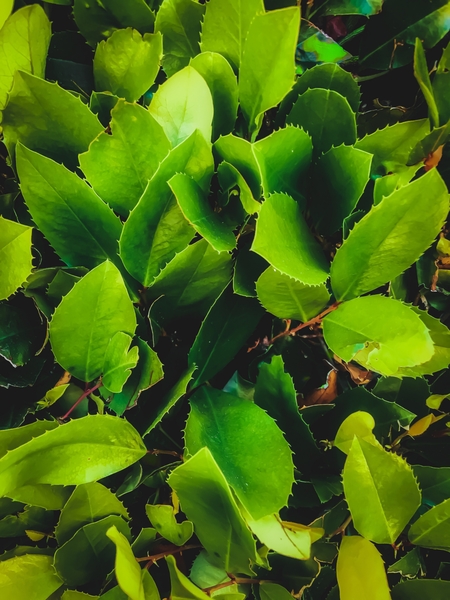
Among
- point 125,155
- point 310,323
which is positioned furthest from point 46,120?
point 310,323

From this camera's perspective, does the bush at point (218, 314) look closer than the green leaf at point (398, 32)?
Yes

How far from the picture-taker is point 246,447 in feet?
1.30

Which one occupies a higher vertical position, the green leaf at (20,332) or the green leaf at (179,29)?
the green leaf at (179,29)

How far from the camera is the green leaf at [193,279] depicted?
40cm

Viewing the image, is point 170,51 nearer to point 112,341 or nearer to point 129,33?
point 129,33

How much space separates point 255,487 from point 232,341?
0.13m

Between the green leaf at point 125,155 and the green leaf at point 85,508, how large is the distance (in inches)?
9.5

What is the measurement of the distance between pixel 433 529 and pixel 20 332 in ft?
1.28

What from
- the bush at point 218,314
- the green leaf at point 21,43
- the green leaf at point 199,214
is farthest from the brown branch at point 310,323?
the green leaf at point 21,43

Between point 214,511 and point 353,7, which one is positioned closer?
point 214,511

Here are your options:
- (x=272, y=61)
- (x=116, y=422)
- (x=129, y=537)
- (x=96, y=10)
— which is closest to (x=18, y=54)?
(x=96, y=10)

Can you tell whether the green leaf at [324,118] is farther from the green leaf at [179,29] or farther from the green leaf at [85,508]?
the green leaf at [85,508]

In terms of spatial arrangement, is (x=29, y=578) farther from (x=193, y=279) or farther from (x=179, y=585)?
(x=193, y=279)

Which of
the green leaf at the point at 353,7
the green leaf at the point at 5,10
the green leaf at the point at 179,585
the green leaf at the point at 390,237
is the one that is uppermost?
the green leaf at the point at 5,10
